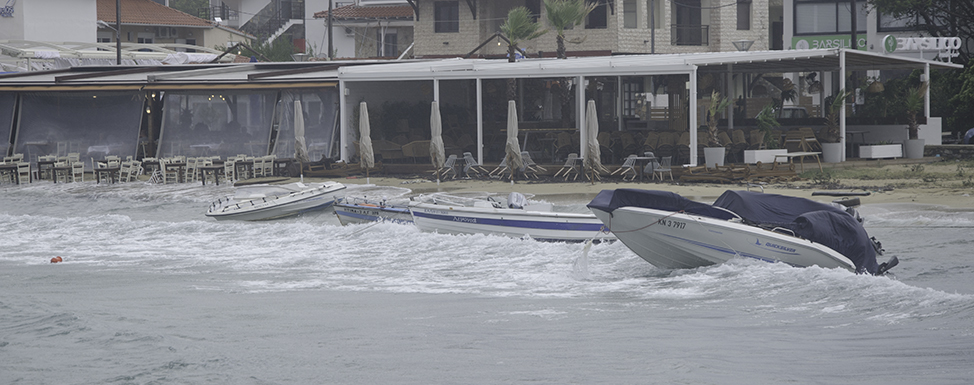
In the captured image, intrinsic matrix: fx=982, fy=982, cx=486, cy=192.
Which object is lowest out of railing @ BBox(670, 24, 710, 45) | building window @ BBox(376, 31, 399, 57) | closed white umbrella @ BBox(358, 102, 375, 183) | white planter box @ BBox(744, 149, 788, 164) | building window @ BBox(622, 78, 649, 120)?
white planter box @ BBox(744, 149, 788, 164)

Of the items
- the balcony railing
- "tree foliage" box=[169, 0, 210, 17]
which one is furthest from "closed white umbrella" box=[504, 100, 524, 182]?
"tree foliage" box=[169, 0, 210, 17]

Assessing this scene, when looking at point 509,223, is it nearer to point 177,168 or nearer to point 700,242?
point 700,242

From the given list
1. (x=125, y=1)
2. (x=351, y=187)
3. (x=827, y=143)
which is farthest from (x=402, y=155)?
(x=125, y=1)

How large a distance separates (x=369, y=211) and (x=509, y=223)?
3458 mm

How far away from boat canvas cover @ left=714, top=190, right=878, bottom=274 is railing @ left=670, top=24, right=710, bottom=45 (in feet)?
96.9

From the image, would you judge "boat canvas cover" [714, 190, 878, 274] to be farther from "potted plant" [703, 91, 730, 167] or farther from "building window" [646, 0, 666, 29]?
"building window" [646, 0, 666, 29]

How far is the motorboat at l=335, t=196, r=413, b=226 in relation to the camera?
17422 millimetres

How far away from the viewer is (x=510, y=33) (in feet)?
94.8

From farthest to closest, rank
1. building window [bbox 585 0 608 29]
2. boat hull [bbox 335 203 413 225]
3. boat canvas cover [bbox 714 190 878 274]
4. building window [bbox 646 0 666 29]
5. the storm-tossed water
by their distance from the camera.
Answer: building window [bbox 646 0 666 29] < building window [bbox 585 0 608 29] < boat hull [bbox 335 203 413 225] < boat canvas cover [bbox 714 190 878 274] < the storm-tossed water

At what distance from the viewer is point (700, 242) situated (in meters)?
12.5

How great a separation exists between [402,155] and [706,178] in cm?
901

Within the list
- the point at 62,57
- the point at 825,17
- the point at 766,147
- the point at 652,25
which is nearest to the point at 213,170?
the point at 766,147

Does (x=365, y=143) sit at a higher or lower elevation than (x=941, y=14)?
lower

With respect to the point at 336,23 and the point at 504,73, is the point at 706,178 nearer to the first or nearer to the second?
the point at 504,73
